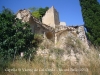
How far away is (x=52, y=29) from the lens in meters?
14.4

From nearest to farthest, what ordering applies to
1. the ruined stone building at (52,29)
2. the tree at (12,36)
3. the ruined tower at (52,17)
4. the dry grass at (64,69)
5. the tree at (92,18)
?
the dry grass at (64,69)
the tree at (12,36)
the ruined stone building at (52,29)
the tree at (92,18)
the ruined tower at (52,17)

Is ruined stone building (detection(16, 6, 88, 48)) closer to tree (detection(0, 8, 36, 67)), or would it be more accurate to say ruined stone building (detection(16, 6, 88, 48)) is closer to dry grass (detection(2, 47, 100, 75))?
tree (detection(0, 8, 36, 67))

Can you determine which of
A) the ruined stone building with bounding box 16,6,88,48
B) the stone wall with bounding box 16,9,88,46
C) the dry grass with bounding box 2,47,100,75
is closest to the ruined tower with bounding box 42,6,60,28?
the ruined stone building with bounding box 16,6,88,48

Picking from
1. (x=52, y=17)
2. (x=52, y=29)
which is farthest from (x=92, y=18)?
(x=52, y=17)

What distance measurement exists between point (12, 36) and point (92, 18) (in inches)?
359

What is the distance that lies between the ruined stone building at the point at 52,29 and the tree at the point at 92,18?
1064mm

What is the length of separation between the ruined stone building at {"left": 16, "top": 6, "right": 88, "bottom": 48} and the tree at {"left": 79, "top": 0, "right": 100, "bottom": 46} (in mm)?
1064

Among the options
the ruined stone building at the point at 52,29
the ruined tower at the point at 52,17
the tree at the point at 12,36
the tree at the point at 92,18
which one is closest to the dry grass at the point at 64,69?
the tree at the point at 12,36

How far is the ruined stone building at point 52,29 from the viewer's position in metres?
11.9

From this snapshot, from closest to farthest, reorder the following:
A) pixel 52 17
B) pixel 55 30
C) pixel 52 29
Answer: pixel 52 29 → pixel 55 30 → pixel 52 17

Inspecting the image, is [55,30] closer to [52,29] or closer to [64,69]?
[52,29]

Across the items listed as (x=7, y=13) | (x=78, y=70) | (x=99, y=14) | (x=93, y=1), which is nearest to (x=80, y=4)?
(x=93, y=1)

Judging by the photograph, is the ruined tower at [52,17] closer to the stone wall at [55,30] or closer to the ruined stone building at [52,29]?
the ruined stone building at [52,29]

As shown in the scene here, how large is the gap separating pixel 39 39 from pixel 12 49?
128 inches
